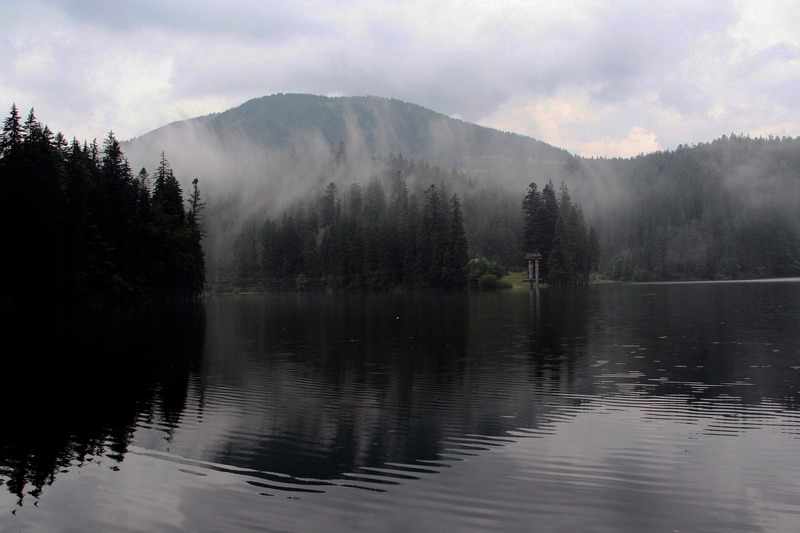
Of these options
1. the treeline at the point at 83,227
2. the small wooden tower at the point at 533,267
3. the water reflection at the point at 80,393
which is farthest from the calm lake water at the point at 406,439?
the small wooden tower at the point at 533,267

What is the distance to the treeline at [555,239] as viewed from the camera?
6235 inches

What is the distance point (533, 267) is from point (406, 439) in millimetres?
147094

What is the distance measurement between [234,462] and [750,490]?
1191 cm

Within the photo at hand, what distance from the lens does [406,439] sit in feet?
57.5

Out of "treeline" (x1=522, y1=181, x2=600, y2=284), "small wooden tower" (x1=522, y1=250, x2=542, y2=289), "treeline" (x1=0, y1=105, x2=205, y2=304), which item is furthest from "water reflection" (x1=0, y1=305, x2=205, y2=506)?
"treeline" (x1=522, y1=181, x2=600, y2=284)

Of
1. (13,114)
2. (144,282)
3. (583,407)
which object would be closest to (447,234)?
(144,282)

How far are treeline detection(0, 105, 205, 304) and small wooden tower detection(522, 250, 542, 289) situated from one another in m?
80.2

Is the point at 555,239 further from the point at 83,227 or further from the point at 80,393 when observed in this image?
the point at 80,393

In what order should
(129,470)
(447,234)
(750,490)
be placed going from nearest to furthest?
(750,490) → (129,470) → (447,234)

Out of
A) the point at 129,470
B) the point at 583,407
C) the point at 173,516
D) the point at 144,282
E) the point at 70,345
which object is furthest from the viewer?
the point at 144,282

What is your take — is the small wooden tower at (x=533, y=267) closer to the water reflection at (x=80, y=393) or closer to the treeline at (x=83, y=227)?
the treeline at (x=83, y=227)

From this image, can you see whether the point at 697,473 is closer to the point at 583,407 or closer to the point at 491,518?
the point at 491,518

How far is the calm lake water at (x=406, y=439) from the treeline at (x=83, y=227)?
40493mm

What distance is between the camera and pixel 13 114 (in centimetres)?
7875
